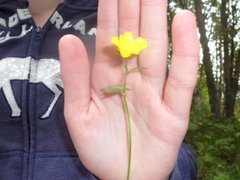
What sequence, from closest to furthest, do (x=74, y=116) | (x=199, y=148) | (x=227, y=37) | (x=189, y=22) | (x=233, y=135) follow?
1. (x=189, y=22)
2. (x=74, y=116)
3. (x=199, y=148)
4. (x=233, y=135)
5. (x=227, y=37)

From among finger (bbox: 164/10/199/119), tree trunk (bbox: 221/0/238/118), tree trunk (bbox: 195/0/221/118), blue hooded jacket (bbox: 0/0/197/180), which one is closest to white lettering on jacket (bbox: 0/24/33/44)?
blue hooded jacket (bbox: 0/0/197/180)

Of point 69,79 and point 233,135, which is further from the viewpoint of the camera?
point 233,135

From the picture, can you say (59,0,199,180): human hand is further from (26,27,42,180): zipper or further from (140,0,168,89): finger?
(26,27,42,180): zipper

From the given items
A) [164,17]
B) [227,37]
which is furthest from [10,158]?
[227,37]

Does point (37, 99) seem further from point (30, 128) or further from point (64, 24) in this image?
point (64, 24)

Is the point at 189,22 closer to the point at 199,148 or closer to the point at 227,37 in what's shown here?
the point at 199,148

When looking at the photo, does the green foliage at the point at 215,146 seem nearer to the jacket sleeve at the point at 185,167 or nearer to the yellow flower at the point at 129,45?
the jacket sleeve at the point at 185,167

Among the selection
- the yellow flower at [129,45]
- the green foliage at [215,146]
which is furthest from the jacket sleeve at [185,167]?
the green foliage at [215,146]
